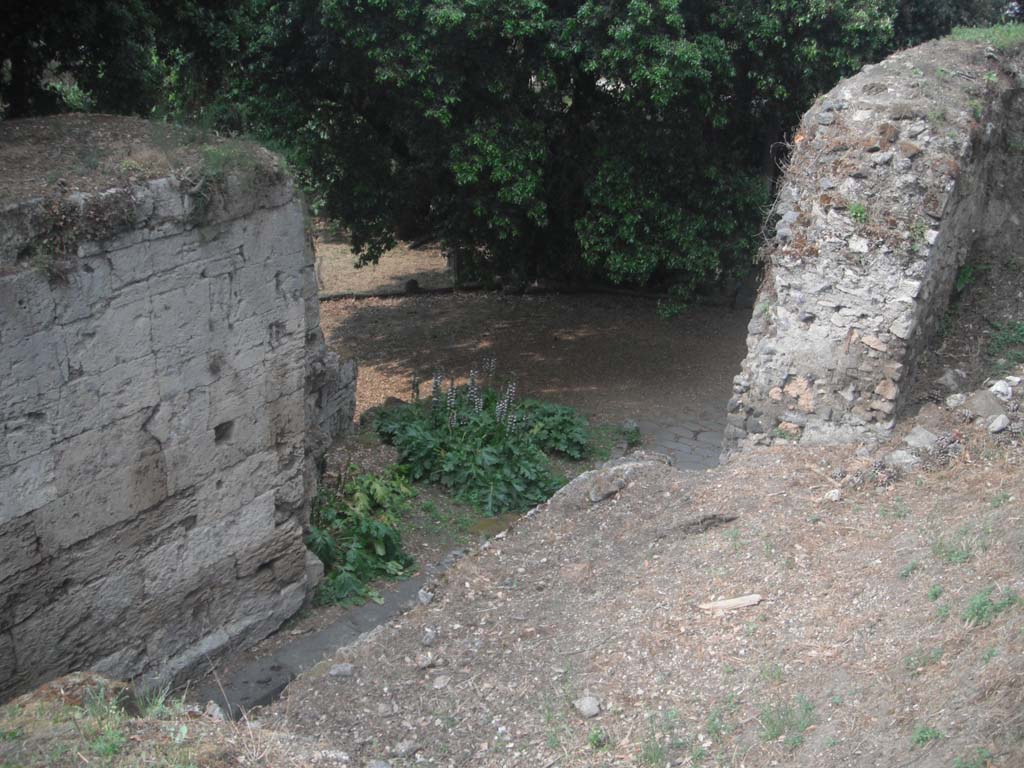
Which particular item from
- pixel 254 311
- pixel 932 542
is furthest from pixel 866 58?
pixel 254 311

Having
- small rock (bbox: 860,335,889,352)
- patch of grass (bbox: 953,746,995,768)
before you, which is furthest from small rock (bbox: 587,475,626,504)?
patch of grass (bbox: 953,746,995,768)

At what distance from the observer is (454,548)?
812cm

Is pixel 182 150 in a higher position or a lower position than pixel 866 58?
lower

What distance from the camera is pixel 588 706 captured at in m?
4.89

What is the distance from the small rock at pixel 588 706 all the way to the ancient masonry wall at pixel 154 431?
2450 mm

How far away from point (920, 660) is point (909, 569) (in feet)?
3.04

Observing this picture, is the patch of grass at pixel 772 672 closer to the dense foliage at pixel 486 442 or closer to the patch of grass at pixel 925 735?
the patch of grass at pixel 925 735

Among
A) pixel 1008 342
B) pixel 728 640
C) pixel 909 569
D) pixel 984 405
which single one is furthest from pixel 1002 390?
pixel 728 640

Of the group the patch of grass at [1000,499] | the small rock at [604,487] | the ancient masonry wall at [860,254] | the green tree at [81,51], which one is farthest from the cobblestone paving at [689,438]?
the green tree at [81,51]

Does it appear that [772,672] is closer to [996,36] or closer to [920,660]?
[920,660]

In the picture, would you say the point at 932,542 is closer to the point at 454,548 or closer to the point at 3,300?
the point at 454,548

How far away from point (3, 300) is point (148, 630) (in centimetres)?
218

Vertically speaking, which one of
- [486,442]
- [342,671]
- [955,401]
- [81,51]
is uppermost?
[81,51]

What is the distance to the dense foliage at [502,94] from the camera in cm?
936
